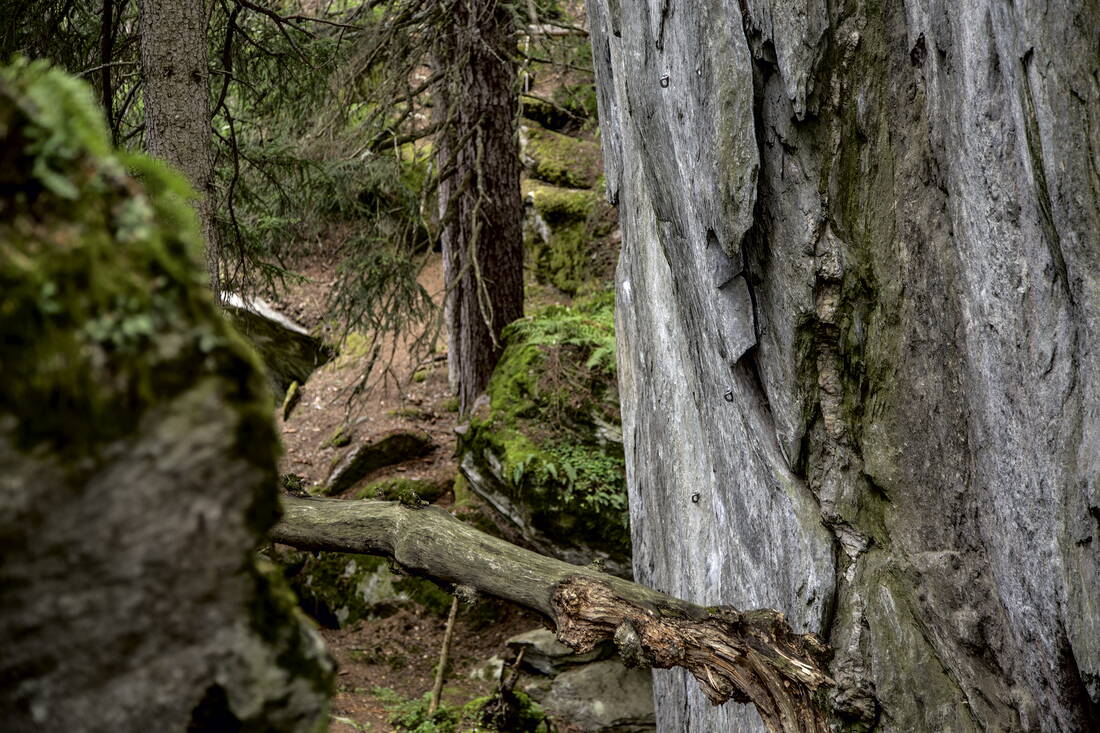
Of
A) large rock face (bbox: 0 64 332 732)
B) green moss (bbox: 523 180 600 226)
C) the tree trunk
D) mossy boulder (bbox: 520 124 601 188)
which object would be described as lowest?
large rock face (bbox: 0 64 332 732)

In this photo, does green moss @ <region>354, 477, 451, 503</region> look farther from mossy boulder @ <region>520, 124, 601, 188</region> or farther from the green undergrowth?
mossy boulder @ <region>520, 124, 601, 188</region>

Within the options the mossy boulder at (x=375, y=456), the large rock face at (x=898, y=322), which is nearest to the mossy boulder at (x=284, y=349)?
the mossy boulder at (x=375, y=456)

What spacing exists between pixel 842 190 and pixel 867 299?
59 centimetres

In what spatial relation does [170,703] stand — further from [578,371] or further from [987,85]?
[578,371]

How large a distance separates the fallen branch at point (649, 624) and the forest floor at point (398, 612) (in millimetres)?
3226

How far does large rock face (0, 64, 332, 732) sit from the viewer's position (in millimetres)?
953

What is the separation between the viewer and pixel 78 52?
20.0ft

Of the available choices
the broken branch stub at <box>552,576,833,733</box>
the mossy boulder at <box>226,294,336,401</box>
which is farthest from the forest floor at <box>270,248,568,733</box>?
the broken branch stub at <box>552,576,833,733</box>

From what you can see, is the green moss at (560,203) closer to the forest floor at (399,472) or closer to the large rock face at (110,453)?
the forest floor at (399,472)

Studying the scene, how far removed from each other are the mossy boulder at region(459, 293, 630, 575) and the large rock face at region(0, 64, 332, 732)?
6.61 m

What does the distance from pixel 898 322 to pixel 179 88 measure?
13.7ft

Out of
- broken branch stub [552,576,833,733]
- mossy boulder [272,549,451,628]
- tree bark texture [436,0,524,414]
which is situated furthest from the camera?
mossy boulder [272,549,451,628]

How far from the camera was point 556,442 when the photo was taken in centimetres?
807

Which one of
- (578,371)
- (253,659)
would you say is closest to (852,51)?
(253,659)
